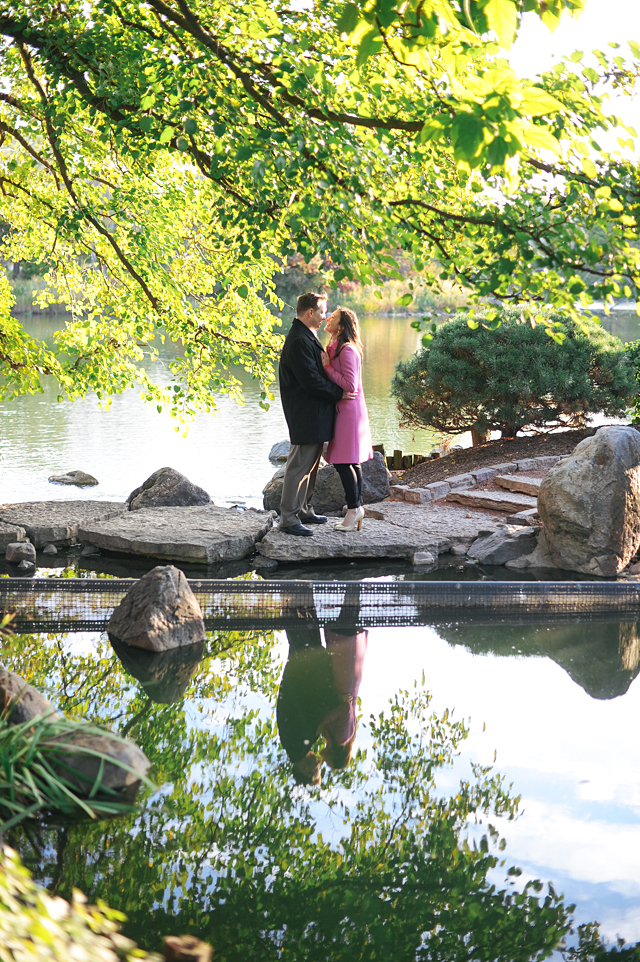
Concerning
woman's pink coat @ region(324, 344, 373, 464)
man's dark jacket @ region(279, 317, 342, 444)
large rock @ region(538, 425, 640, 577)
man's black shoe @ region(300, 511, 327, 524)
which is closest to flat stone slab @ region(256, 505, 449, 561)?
man's black shoe @ region(300, 511, 327, 524)

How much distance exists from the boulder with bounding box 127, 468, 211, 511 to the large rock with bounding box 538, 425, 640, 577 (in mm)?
3488

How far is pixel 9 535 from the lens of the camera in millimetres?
6996

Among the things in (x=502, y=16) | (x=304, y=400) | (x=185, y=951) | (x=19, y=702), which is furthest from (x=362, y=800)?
(x=304, y=400)

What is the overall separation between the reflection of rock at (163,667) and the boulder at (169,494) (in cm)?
347

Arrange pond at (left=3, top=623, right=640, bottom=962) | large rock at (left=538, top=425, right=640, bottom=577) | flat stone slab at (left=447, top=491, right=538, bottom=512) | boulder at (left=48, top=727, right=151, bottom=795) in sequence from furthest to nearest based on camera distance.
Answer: flat stone slab at (left=447, top=491, right=538, bottom=512) < large rock at (left=538, top=425, right=640, bottom=577) < boulder at (left=48, top=727, right=151, bottom=795) < pond at (left=3, top=623, right=640, bottom=962)

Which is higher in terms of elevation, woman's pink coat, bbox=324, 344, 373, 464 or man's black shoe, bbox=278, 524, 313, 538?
woman's pink coat, bbox=324, 344, 373, 464

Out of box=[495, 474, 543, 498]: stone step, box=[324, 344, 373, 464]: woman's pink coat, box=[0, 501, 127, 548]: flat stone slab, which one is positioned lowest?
box=[0, 501, 127, 548]: flat stone slab

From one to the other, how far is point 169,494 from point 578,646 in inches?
179

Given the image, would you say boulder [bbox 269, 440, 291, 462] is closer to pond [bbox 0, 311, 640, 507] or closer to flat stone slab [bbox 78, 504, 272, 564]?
pond [bbox 0, 311, 640, 507]

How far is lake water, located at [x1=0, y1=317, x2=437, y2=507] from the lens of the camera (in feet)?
33.9

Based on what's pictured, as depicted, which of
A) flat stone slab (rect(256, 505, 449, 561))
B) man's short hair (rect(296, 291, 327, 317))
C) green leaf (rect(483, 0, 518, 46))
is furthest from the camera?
flat stone slab (rect(256, 505, 449, 561))

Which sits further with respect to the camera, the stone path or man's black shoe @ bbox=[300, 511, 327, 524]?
man's black shoe @ bbox=[300, 511, 327, 524]

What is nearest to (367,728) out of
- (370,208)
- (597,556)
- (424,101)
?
(370,208)

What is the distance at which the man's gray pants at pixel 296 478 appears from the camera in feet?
22.8
